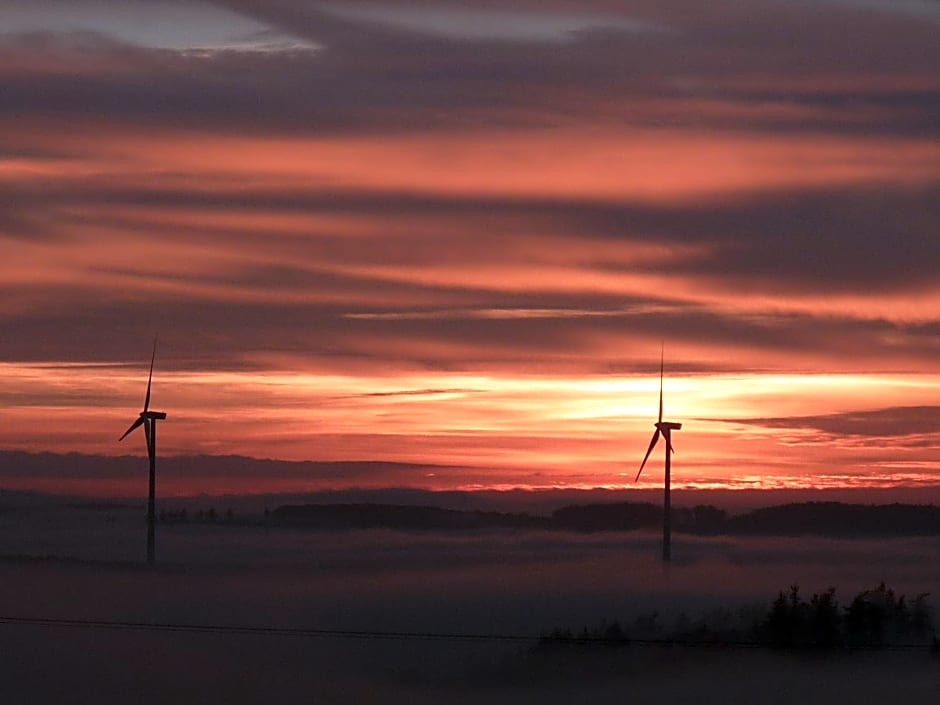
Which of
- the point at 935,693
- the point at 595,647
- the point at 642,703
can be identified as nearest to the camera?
the point at 935,693

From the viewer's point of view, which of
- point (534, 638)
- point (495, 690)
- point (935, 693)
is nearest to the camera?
point (935, 693)

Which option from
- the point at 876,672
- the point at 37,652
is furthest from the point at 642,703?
the point at 37,652

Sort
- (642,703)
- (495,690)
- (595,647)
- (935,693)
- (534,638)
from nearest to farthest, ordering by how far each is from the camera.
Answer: (935,693) → (642,703) → (495,690) → (595,647) → (534,638)

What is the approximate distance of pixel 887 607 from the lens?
19050cm

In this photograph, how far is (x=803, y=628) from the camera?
587ft

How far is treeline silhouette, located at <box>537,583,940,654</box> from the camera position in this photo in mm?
176375

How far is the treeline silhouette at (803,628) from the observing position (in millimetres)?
176375

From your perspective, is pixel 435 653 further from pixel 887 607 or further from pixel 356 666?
pixel 887 607

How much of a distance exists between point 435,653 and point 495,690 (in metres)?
30.8

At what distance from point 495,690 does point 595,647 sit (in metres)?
17.1

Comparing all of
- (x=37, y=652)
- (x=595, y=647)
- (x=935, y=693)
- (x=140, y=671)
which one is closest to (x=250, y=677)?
(x=140, y=671)

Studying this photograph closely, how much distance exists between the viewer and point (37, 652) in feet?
589

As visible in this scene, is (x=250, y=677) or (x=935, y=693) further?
(x=250, y=677)

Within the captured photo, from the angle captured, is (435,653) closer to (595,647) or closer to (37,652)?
(595,647)
